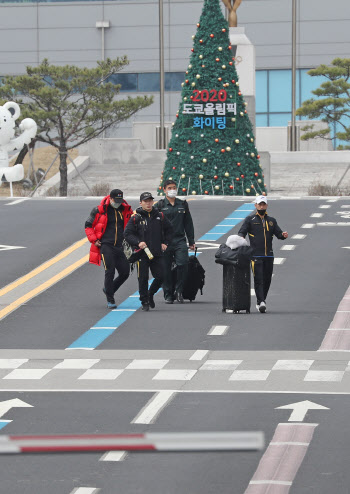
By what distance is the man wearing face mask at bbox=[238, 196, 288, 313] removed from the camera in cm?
1697

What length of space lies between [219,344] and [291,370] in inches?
71.3

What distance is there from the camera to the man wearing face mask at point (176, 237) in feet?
57.6

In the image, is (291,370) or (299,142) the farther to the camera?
(299,142)

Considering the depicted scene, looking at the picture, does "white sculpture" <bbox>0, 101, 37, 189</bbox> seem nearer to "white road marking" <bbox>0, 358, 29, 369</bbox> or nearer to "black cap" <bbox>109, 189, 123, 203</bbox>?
"black cap" <bbox>109, 189, 123, 203</bbox>

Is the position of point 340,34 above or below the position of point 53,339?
above

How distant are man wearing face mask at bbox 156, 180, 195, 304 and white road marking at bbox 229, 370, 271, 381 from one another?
15.0 feet

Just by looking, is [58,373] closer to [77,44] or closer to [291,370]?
[291,370]

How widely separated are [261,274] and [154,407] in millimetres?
5827

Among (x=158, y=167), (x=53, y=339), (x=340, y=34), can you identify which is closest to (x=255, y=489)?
(x=53, y=339)

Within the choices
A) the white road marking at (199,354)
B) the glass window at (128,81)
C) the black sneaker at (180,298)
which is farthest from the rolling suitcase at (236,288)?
the glass window at (128,81)

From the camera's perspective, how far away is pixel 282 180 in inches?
1893

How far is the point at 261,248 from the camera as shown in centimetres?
1705

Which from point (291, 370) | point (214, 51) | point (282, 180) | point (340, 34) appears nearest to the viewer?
point (291, 370)

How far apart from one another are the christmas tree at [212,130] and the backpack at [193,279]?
50.5 ft
